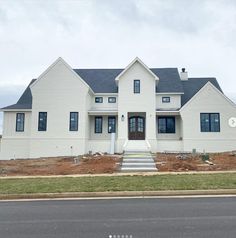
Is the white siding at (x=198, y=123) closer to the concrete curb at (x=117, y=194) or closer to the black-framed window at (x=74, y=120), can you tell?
the black-framed window at (x=74, y=120)

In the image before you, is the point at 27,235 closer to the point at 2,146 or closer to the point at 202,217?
the point at 202,217

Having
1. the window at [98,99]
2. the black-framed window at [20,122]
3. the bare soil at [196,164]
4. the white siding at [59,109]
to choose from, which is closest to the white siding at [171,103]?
the window at [98,99]

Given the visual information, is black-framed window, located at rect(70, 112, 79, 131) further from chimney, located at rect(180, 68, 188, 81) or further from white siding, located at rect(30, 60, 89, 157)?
chimney, located at rect(180, 68, 188, 81)

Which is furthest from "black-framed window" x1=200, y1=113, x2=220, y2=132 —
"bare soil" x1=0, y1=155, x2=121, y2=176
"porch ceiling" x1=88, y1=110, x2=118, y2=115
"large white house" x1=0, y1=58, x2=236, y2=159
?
"bare soil" x1=0, y1=155, x2=121, y2=176

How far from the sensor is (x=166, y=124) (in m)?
29.9

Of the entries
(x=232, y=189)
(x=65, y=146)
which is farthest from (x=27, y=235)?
(x=65, y=146)

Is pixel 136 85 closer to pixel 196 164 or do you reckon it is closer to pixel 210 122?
pixel 210 122

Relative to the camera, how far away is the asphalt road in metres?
6.67

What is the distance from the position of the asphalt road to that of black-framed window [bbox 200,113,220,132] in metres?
17.0

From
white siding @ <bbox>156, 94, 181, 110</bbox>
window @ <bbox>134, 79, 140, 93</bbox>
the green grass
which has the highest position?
window @ <bbox>134, 79, 140, 93</bbox>

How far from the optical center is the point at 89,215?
855 centimetres

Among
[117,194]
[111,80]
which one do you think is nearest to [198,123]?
[111,80]

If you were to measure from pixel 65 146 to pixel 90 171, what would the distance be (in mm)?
10032

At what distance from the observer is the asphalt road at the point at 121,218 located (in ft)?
21.9
